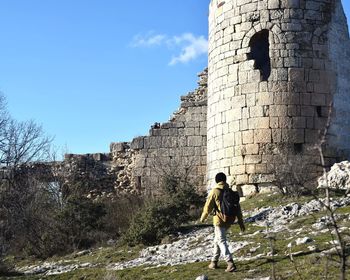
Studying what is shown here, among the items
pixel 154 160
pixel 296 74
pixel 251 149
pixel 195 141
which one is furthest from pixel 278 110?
pixel 154 160

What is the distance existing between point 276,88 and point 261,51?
1079mm

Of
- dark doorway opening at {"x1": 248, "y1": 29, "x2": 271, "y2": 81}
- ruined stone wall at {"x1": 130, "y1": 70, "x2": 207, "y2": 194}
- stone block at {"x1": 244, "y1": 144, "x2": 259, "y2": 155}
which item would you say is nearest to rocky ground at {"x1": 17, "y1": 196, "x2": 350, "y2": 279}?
stone block at {"x1": 244, "y1": 144, "x2": 259, "y2": 155}

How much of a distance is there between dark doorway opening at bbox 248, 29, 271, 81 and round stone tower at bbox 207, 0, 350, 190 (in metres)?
0.02

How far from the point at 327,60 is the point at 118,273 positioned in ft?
26.2

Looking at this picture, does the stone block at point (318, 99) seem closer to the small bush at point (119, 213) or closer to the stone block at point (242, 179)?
the stone block at point (242, 179)

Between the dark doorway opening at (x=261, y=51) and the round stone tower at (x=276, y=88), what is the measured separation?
0.9 inches

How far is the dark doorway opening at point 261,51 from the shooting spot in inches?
556

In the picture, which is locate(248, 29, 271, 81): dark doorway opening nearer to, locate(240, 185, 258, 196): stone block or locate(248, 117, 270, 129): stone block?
locate(248, 117, 270, 129): stone block

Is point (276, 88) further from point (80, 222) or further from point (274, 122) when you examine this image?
point (80, 222)

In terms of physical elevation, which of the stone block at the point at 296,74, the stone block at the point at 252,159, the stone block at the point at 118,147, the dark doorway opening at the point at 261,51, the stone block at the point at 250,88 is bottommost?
the stone block at the point at 252,159

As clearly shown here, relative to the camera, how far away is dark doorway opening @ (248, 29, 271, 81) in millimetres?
14125

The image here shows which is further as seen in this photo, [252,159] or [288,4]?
[288,4]

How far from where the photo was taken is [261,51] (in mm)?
14289

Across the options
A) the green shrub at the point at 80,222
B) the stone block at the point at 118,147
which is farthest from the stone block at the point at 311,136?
the stone block at the point at 118,147
